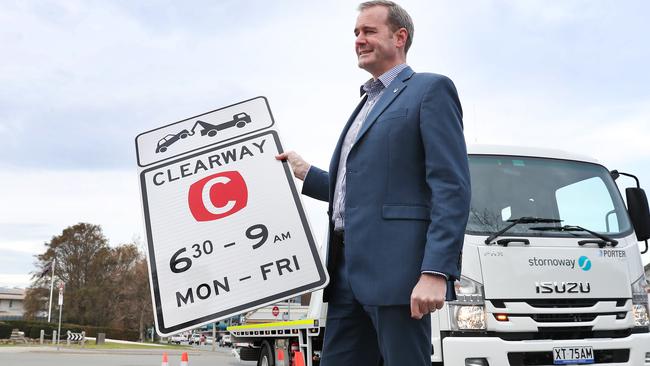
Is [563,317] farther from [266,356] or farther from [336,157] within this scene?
[266,356]

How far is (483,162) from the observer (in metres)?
5.50

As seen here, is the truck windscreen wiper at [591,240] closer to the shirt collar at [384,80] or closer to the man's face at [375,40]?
the shirt collar at [384,80]

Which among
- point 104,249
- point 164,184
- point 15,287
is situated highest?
point 15,287

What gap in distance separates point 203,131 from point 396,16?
110cm

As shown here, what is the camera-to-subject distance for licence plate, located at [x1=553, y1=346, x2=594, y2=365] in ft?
15.8

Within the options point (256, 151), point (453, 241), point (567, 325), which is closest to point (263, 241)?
point (256, 151)

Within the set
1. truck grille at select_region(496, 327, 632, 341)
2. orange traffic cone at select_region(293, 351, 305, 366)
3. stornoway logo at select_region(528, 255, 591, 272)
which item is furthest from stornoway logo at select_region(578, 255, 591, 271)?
orange traffic cone at select_region(293, 351, 305, 366)

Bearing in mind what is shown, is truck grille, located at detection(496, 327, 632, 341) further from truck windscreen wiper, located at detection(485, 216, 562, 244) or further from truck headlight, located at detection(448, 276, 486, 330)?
truck windscreen wiper, located at detection(485, 216, 562, 244)

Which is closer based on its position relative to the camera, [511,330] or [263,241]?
[263,241]

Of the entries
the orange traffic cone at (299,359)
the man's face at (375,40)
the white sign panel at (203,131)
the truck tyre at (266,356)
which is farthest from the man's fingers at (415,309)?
the truck tyre at (266,356)

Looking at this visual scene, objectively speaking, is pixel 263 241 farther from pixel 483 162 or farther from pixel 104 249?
pixel 104 249

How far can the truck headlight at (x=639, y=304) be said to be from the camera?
5.26 m

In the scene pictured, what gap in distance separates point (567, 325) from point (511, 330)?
48 cm

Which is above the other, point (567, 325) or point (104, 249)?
point (104, 249)
